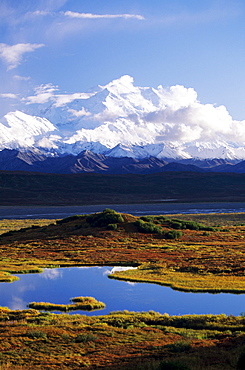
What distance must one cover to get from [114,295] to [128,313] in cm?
601

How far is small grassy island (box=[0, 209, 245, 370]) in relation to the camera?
59.9ft

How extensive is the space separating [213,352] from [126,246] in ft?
125

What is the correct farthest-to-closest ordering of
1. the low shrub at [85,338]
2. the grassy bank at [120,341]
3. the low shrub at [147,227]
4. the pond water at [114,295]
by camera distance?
the low shrub at [147,227] → the pond water at [114,295] → the low shrub at [85,338] → the grassy bank at [120,341]

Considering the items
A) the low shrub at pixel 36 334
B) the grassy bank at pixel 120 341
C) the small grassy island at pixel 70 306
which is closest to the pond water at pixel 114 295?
the small grassy island at pixel 70 306

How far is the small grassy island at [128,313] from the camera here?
18266 millimetres

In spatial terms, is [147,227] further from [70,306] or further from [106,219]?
[70,306]

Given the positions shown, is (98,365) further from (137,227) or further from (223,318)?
(137,227)

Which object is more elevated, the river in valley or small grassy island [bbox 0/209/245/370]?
the river in valley

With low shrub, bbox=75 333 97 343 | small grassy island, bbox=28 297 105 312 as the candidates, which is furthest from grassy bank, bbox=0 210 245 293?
low shrub, bbox=75 333 97 343

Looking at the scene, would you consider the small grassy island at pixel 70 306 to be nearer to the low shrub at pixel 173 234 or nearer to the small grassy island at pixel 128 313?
the small grassy island at pixel 128 313

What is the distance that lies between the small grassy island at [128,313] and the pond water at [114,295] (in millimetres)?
1589

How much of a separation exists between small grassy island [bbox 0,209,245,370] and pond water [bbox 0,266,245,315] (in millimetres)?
1589

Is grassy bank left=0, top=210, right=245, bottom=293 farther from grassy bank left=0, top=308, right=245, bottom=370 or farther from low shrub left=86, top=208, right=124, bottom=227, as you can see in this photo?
grassy bank left=0, top=308, right=245, bottom=370

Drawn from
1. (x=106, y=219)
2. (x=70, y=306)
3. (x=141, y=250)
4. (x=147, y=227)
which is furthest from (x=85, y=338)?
(x=106, y=219)
